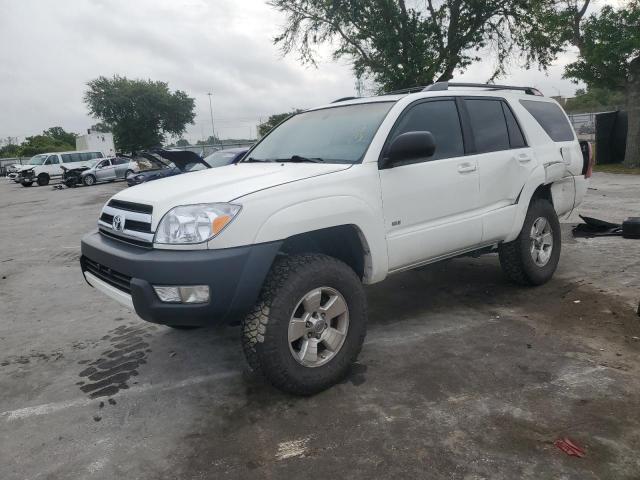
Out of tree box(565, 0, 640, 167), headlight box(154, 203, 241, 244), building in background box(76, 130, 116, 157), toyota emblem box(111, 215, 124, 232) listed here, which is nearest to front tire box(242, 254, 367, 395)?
headlight box(154, 203, 241, 244)

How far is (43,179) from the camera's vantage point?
29016mm

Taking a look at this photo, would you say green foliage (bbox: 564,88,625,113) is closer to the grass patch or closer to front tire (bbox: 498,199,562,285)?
the grass patch

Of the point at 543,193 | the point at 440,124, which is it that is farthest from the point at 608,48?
the point at 440,124

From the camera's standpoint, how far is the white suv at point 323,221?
2711 millimetres

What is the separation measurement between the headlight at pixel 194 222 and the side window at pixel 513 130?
284cm

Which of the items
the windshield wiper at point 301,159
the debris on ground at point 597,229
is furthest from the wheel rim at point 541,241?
the windshield wiper at point 301,159

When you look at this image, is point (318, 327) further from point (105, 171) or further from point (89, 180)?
point (105, 171)

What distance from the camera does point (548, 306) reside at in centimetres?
431

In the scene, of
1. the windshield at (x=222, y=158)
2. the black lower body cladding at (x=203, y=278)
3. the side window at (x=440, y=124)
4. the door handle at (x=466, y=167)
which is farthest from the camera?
the windshield at (x=222, y=158)

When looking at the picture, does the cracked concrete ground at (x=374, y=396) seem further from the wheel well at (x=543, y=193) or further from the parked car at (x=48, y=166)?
the parked car at (x=48, y=166)

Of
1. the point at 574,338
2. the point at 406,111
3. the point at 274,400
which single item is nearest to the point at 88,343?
the point at 274,400

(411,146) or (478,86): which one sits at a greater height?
(478,86)

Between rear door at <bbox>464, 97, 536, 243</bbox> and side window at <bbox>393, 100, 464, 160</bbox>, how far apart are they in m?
0.18

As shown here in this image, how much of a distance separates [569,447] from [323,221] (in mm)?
1709
